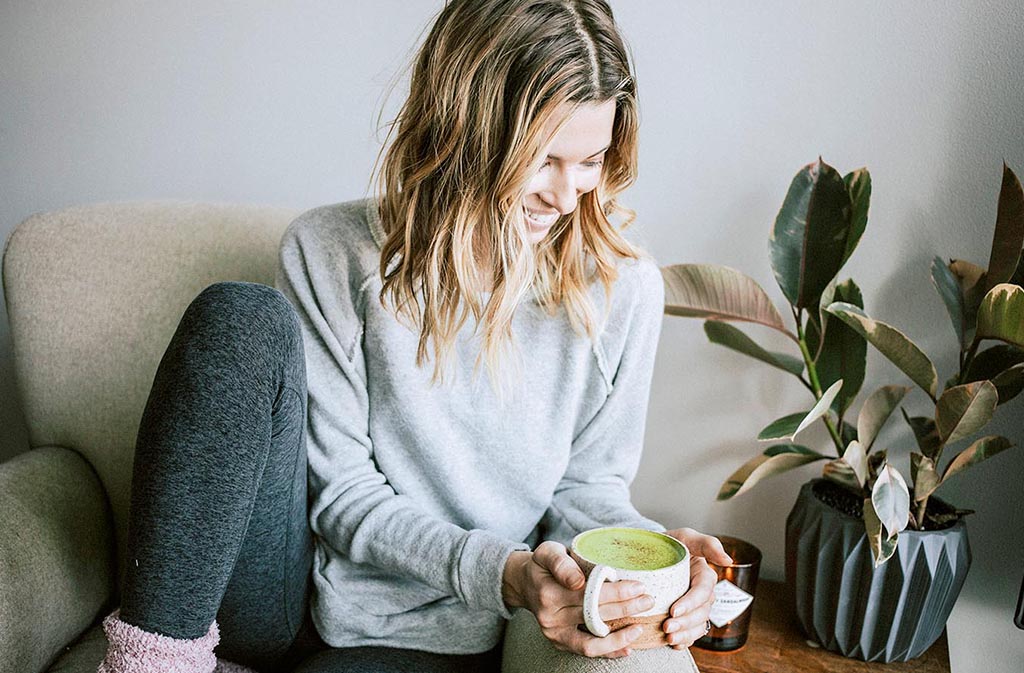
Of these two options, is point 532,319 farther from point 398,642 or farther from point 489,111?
point 398,642

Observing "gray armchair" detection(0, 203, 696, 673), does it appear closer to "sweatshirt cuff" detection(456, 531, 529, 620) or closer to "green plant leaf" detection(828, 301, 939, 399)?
"sweatshirt cuff" detection(456, 531, 529, 620)

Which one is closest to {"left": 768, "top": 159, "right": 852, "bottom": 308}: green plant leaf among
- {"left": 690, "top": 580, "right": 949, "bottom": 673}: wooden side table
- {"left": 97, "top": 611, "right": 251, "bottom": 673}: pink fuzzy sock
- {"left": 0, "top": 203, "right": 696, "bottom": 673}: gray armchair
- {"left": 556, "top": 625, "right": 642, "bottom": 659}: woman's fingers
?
{"left": 690, "top": 580, "right": 949, "bottom": 673}: wooden side table

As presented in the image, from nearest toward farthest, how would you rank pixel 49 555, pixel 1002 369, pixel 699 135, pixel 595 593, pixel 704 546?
pixel 595 593
pixel 704 546
pixel 49 555
pixel 1002 369
pixel 699 135

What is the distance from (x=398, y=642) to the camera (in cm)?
99

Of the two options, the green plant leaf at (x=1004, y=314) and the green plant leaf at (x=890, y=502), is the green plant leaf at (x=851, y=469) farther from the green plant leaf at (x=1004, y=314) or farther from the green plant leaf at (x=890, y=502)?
the green plant leaf at (x=1004, y=314)

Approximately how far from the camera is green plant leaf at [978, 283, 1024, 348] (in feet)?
3.06

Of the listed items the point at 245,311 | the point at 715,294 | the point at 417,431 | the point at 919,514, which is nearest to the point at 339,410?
the point at 417,431

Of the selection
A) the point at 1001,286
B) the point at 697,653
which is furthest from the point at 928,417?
the point at 697,653

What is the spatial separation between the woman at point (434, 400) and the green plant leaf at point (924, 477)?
33 cm

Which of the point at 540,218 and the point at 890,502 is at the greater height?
the point at 540,218

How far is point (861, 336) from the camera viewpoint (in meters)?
1.13

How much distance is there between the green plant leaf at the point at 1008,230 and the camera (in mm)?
1003

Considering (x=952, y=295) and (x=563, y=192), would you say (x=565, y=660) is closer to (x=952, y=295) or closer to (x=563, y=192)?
(x=563, y=192)

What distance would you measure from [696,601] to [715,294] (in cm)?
45
